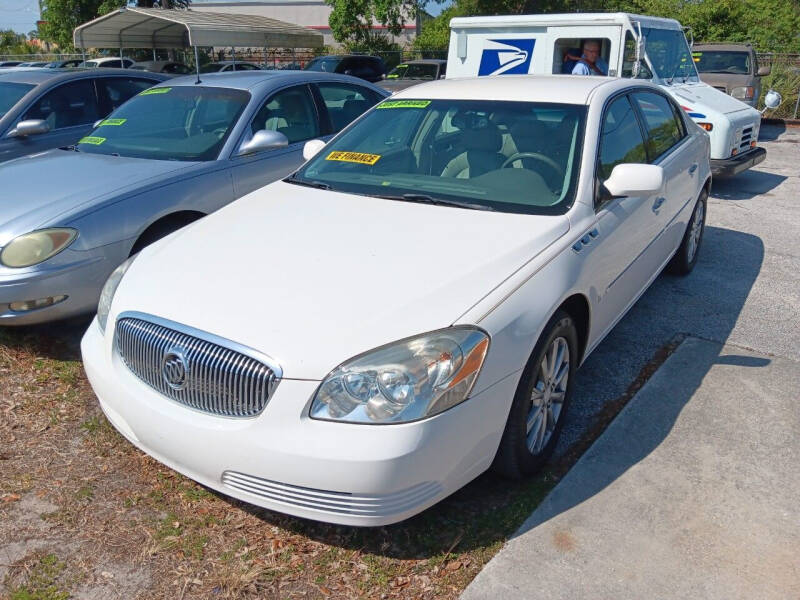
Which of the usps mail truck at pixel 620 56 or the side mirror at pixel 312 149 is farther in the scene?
the usps mail truck at pixel 620 56

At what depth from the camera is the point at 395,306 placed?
2.64m

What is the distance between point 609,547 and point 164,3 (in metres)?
30.5

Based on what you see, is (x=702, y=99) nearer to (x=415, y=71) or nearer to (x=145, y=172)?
(x=145, y=172)

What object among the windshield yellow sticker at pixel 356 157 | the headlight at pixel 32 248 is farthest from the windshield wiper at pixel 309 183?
the headlight at pixel 32 248

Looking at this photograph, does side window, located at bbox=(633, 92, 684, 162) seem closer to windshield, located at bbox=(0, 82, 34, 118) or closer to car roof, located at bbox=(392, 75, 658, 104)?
car roof, located at bbox=(392, 75, 658, 104)

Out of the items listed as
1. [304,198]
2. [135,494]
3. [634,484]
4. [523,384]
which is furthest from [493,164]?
[135,494]

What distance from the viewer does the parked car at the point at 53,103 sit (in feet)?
20.9

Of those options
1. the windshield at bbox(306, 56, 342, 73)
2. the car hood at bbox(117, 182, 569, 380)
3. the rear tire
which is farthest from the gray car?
the windshield at bbox(306, 56, 342, 73)

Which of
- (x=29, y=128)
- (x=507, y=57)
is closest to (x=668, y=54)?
(x=507, y=57)

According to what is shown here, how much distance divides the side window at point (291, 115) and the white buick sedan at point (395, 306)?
4.89 ft

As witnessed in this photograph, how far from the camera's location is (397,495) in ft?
8.03

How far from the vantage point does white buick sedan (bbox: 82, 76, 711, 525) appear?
2436 millimetres

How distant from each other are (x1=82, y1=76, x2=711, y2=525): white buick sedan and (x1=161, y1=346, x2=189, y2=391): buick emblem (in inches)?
0.4

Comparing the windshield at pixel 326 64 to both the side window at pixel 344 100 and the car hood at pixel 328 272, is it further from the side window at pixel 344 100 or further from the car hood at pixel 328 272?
the car hood at pixel 328 272
